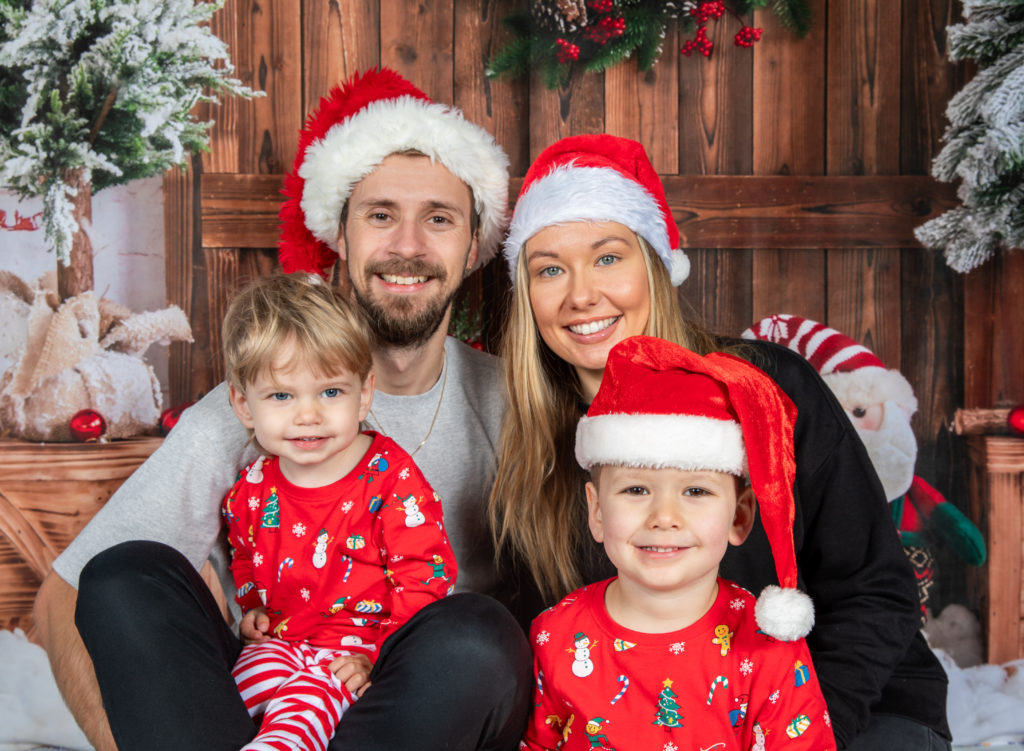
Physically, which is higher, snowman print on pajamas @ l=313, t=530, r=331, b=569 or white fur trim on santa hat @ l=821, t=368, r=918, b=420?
white fur trim on santa hat @ l=821, t=368, r=918, b=420

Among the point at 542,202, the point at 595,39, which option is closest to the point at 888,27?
the point at 595,39

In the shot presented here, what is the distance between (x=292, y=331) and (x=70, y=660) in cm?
77

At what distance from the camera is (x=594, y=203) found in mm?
1717

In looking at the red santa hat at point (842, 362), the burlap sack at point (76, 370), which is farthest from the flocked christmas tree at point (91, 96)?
the red santa hat at point (842, 362)

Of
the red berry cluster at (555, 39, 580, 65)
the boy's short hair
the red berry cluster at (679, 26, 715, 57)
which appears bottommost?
the boy's short hair

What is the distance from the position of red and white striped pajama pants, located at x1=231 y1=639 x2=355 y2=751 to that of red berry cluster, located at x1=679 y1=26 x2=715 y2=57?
171cm

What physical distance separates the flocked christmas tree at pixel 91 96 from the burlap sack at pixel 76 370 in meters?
0.08

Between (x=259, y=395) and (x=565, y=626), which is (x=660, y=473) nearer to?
(x=565, y=626)

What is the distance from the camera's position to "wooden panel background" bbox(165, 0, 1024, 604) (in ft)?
7.46

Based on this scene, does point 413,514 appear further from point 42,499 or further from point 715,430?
point 42,499

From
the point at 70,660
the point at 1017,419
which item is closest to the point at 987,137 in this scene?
the point at 1017,419

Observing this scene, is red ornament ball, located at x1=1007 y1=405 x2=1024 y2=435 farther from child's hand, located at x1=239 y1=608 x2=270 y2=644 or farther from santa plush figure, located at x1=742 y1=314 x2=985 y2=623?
child's hand, located at x1=239 y1=608 x2=270 y2=644

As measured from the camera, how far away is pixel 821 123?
2328 mm

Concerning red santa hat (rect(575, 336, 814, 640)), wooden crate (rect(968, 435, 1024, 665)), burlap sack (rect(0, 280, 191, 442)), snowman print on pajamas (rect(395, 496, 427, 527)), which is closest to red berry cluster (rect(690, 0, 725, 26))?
red santa hat (rect(575, 336, 814, 640))
